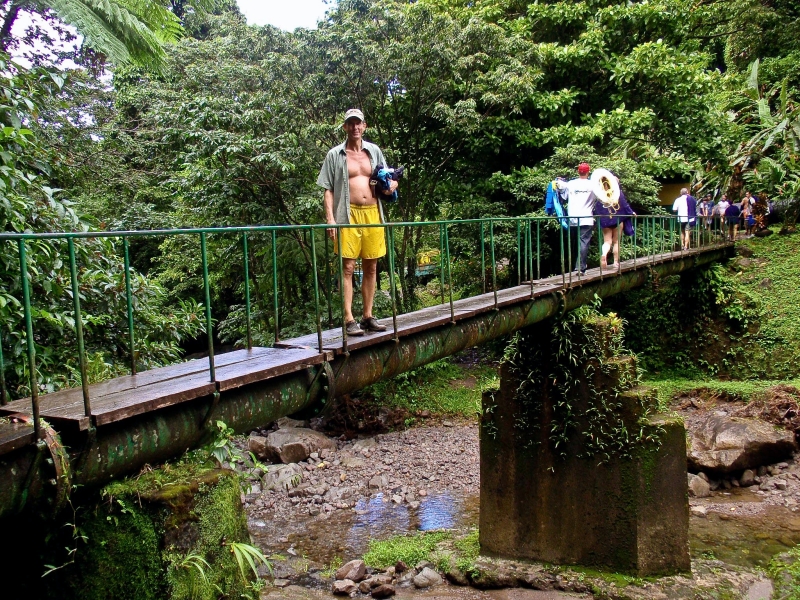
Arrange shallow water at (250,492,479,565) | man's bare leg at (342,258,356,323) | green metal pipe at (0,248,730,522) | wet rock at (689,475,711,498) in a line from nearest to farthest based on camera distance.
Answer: green metal pipe at (0,248,730,522) → man's bare leg at (342,258,356,323) → shallow water at (250,492,479,565) → wet rock at (689,475,711,498)

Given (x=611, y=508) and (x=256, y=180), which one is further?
(x=256, y=180)

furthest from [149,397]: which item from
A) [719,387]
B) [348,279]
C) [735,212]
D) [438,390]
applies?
[735,212]

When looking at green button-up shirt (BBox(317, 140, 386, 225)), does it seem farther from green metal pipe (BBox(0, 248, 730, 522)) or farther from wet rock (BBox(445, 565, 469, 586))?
wet rock (BBox(445, 565, 469, 586))

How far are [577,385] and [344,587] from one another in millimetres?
3483

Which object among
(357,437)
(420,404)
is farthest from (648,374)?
(357,437)

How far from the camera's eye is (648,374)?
582 inches

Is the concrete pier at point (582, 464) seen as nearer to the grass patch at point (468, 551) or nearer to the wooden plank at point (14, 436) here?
the grass patch at point (468, 551)

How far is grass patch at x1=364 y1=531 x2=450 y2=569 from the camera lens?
25.4ft

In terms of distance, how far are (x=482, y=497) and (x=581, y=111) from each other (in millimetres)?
9865

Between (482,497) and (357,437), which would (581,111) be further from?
(482,497)

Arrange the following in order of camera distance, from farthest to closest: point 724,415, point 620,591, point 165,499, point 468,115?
point 468,115, point 724,415, point 620,591, point 165,499

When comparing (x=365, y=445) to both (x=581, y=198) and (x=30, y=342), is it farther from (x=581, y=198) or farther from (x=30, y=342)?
(x=30, y=342)

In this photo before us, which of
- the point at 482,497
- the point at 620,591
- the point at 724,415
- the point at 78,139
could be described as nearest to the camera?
the point at 620,591

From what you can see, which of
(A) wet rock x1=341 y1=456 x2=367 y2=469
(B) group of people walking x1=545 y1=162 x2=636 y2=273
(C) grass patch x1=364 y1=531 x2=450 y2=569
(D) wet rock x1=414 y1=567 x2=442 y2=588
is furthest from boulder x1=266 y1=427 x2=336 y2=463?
(B) group of people walking x1=545 y1=162 x2=636 y2=273
